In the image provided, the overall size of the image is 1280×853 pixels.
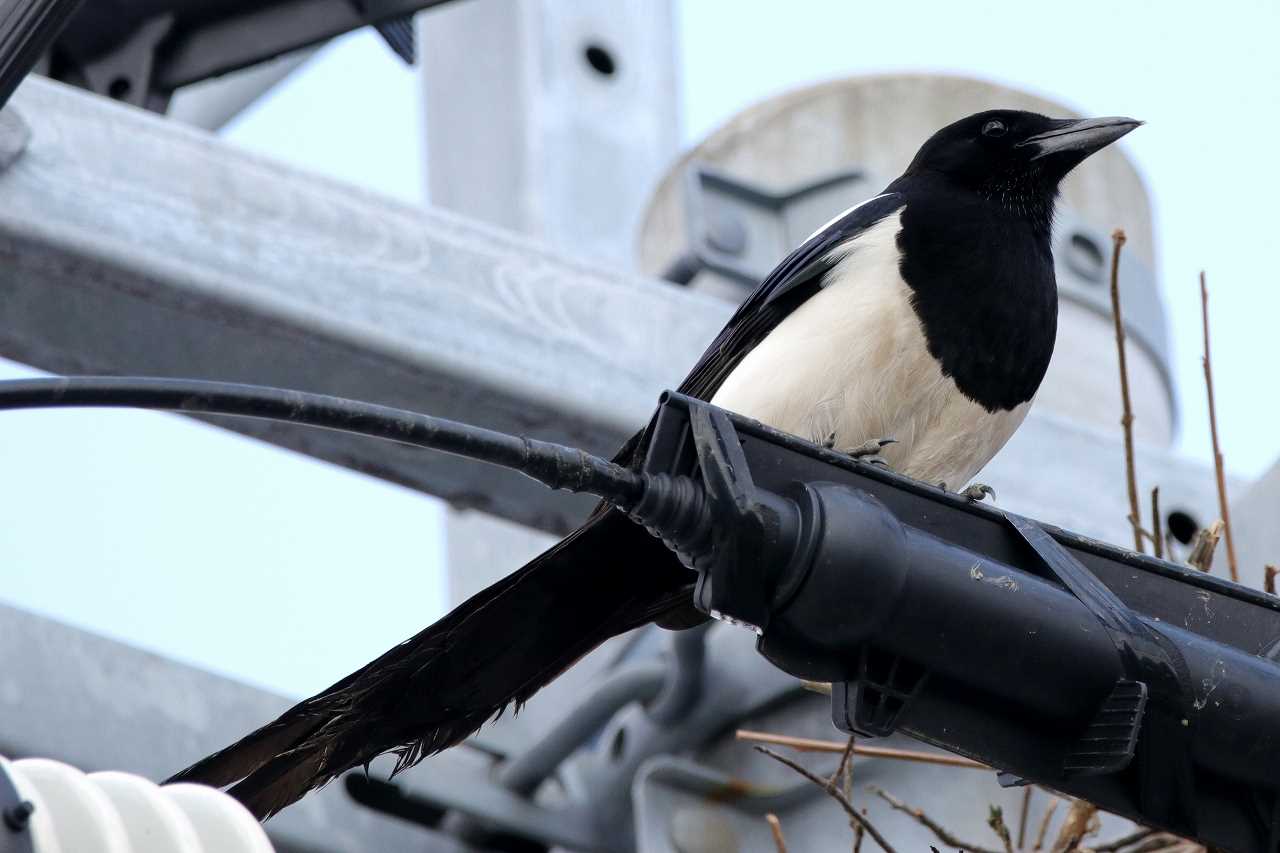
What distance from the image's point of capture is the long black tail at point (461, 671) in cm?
300

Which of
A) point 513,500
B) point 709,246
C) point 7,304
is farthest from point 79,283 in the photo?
point 709,246

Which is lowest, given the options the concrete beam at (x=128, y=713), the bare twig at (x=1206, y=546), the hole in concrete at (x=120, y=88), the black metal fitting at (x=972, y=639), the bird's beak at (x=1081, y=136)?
the concrete beam at (x=128, y=713)

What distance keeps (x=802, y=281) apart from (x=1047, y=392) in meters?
1.68

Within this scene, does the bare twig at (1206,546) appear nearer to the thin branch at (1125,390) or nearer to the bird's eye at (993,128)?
the thin branch at (1125,390)

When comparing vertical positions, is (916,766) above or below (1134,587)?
below

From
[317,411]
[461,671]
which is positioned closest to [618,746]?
[461,671]

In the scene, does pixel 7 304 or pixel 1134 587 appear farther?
pixel 7 304

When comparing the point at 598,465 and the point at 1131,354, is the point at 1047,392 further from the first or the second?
the point at 598,465

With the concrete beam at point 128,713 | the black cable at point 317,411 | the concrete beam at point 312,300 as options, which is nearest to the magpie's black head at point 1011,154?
the concrete beam at point 312,300

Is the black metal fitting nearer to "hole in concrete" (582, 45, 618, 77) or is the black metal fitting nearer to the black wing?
the black wing

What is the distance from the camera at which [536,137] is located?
19.3 feet

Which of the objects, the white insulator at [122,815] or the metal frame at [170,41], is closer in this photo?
the white insulator at [122,815]

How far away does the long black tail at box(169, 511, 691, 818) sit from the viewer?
118 inches

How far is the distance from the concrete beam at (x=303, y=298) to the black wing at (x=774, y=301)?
0.55 feet
